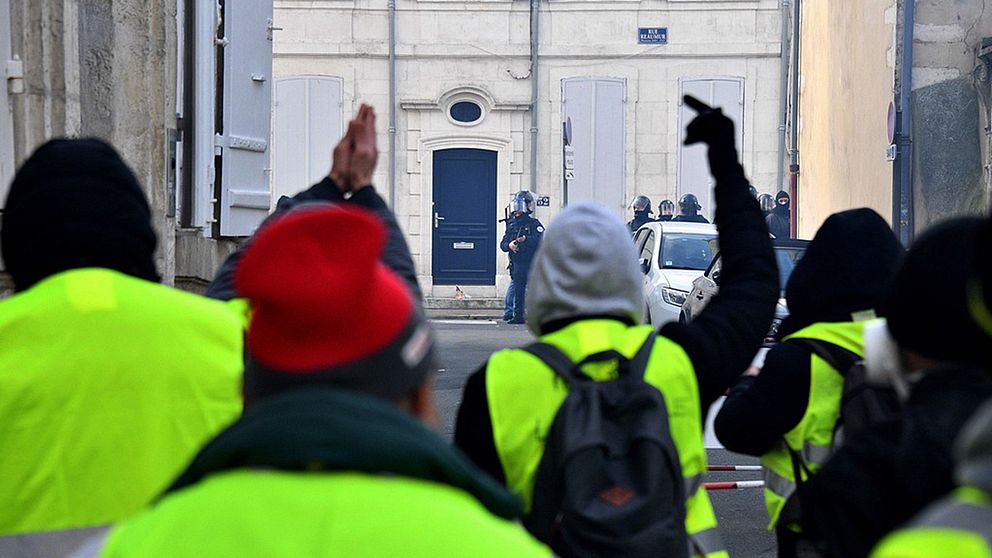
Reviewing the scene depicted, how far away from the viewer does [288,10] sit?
30297 millimetres

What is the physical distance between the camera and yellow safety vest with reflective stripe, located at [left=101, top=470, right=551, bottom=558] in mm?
1536

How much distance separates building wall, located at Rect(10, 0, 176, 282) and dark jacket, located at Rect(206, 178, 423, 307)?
11.8 feet

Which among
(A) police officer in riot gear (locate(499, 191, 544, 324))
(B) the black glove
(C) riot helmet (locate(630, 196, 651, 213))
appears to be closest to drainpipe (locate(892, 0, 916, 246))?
(A) police officer in riot gear (locate(499, 191, 544, 324))

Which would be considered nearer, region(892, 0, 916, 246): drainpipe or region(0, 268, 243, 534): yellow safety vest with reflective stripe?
region(0, 268, 243, 534): yellow safety vest with reflective stripe

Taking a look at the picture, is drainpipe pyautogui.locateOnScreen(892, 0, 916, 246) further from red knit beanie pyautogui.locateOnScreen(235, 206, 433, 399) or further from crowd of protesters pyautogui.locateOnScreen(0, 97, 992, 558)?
red knit beanie pyautogui.locateOnScreen(235, 206, 433, 399)

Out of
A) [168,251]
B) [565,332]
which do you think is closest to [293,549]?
[565,332]

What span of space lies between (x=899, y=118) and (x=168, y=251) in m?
11.3

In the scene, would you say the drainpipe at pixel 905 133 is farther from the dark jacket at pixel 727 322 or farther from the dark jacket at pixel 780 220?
the dark jacket at pixel 727 322

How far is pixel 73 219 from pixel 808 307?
173cm

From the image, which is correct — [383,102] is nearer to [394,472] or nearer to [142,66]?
[142,66]

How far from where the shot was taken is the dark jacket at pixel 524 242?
24.5m

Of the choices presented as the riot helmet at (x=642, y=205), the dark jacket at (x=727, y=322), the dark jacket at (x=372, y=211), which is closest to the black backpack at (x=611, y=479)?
Answer: the dark jacket at (x=727, y=322)

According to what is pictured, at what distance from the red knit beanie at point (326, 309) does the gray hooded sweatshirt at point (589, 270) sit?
1497mm

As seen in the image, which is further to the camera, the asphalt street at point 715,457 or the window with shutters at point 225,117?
the window with shutters at point 225,117
